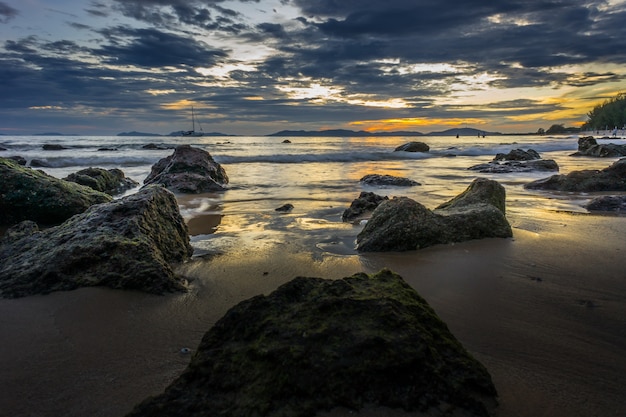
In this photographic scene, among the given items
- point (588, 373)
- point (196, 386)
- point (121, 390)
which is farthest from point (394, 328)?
point (121, 390)

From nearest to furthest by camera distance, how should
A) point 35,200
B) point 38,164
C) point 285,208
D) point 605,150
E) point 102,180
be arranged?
point 35,200 → point 285,208 → point 102,180 → point 38,164 → point 605,150

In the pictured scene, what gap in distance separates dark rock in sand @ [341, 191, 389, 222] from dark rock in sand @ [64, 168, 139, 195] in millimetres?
7560

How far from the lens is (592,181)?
10094 mm

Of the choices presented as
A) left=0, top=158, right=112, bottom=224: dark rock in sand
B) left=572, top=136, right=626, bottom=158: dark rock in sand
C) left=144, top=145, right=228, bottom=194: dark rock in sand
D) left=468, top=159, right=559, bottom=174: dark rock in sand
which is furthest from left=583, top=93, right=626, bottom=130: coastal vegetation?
left=0, top=158, right=112, bottom=224: dark rock in sand

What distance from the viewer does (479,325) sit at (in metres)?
2.76

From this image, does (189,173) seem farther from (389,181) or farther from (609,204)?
(609,204)

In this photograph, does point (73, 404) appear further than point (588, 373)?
No

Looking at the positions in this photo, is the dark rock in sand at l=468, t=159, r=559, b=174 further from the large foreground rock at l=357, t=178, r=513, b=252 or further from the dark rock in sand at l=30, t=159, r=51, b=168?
the dark rock in sand at l=30, t=159, r=51, b=168

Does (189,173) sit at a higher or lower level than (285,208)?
higher

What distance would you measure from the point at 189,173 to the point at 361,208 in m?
6.55

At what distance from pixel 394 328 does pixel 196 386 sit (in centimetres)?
97

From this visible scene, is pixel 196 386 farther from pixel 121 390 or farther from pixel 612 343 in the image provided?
pixel 612 343

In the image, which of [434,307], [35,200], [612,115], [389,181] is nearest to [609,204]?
[389,181]

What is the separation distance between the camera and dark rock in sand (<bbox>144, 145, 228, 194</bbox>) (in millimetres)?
11047
